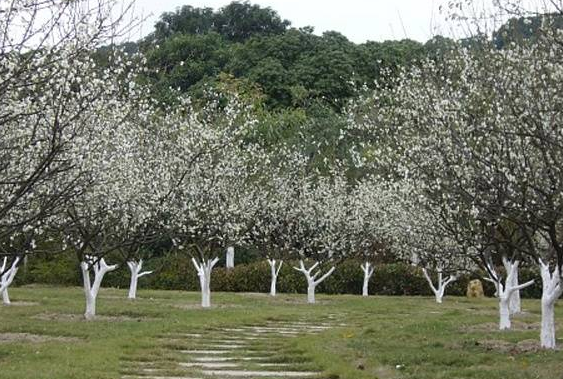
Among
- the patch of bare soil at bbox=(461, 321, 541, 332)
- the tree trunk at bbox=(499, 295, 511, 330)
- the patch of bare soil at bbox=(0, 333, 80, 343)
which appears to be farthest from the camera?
the patch of bare soil at bbox=(461, 321, 541, 332)

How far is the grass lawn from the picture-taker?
1088 centimetres

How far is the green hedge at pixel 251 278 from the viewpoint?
110 feet

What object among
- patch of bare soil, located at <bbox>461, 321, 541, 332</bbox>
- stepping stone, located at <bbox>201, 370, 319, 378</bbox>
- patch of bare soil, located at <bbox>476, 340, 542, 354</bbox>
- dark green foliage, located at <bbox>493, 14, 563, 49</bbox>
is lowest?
stepping stone, located at <bbox>201, 370, 319, 378</bbox>

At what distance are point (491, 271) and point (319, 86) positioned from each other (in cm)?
3328

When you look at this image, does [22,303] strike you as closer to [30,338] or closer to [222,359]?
[30,338]

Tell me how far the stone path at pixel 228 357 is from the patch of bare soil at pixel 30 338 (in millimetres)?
1741

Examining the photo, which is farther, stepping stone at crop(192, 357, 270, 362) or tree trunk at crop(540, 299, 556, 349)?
tree trunk at crop(540, 299, 556, 349)

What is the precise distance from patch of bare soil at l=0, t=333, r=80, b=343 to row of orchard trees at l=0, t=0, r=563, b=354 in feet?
5.12

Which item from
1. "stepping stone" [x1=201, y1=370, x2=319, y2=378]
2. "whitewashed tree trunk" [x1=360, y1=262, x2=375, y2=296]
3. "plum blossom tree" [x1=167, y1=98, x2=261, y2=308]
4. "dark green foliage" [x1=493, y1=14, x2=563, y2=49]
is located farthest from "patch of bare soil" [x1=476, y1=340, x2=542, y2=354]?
"whitewashed tree trunk" [x1=360, y1=262, x2=375, y2=296]

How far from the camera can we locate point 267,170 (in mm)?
28844

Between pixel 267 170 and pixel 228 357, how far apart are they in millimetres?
16570

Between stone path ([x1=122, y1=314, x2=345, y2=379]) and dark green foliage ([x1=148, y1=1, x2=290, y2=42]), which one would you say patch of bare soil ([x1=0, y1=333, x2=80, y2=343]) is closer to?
stone path ([x1=122, y1=314, x2=345, y2=379])

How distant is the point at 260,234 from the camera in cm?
2952

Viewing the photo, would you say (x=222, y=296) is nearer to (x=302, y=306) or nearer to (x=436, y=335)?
(x=302, y=306)
